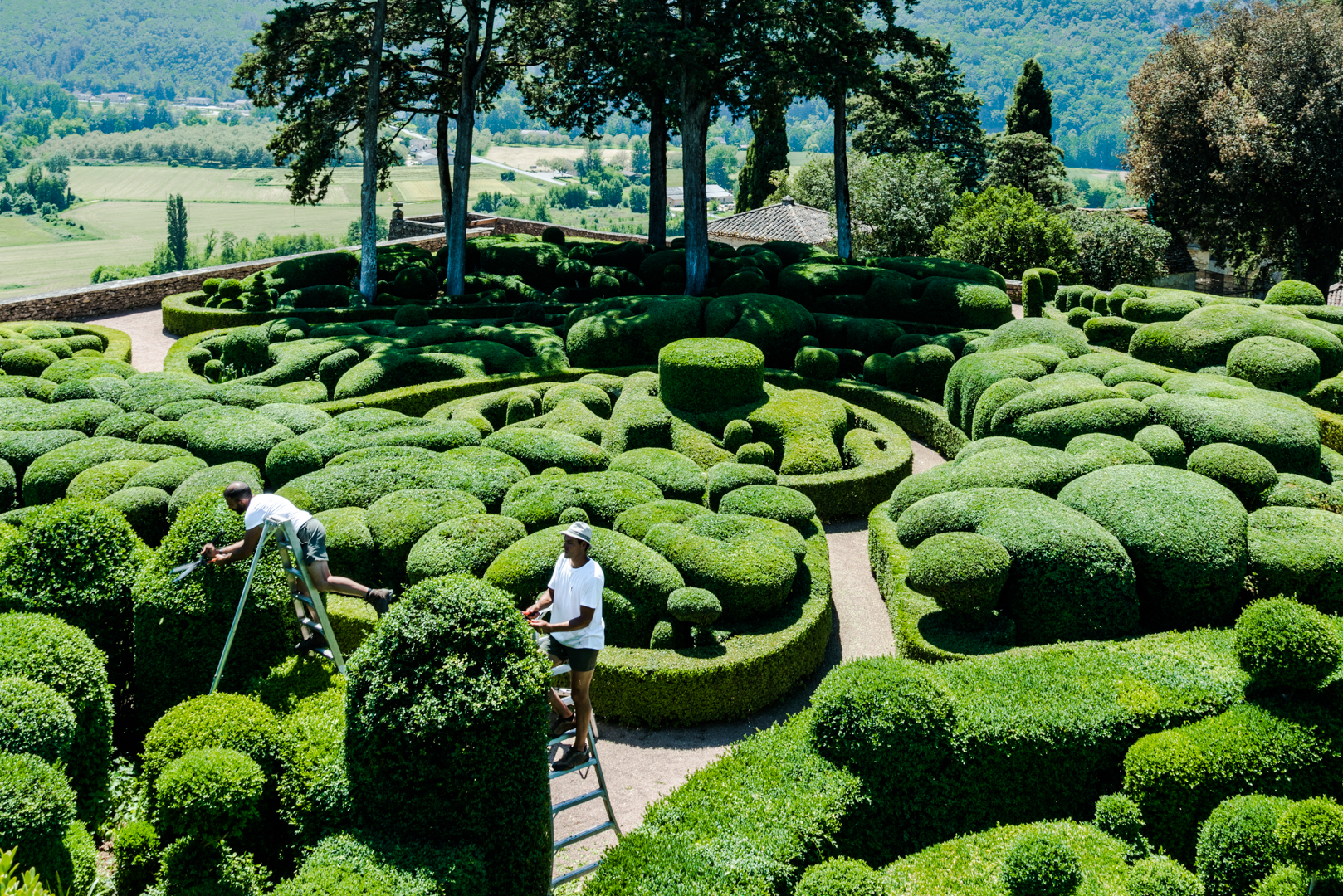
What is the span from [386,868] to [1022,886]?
14.3 feet

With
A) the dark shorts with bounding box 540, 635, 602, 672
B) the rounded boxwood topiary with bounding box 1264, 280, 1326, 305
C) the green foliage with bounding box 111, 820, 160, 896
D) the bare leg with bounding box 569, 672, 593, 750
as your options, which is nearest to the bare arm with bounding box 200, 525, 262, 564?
the green foliage with bounding box 111, 820, 160, 896

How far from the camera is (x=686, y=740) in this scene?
9.70m

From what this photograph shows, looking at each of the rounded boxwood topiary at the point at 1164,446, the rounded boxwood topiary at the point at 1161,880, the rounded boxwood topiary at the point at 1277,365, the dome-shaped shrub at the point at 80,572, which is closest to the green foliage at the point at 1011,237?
the rounded boxwood topiary at the point at 1277,365

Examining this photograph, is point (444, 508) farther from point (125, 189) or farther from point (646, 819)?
point (125, 189)

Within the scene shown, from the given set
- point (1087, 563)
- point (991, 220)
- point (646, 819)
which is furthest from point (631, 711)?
point (991, 220)

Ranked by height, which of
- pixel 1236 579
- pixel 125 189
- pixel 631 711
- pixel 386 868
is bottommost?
pixel 631 711

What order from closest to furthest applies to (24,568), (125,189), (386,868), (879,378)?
(386,868) → (24,568) → (879,378) → (125,189)

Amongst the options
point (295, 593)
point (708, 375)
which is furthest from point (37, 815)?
point (708, 375)

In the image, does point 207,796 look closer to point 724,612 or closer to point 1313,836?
point 724,612

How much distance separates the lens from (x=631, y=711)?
32.3 ft

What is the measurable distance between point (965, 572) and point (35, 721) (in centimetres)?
873

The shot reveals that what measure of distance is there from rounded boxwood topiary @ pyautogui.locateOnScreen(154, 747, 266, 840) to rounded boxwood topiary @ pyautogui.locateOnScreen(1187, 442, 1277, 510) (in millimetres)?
11238

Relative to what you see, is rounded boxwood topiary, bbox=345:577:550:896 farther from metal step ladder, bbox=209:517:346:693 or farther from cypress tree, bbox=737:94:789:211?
cypress tree, bbox=737:94:789:211

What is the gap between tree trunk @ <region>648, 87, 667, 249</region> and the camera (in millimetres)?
30047
